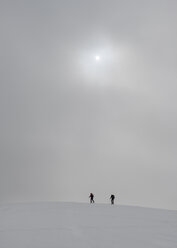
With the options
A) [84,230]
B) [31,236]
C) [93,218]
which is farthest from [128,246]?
[93,218]

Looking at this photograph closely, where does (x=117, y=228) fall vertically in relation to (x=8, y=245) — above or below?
above

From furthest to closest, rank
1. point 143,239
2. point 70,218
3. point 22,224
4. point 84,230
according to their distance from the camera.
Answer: point 70,218
point 22,224
point 84,230
point 143,239

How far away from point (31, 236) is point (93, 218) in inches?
269

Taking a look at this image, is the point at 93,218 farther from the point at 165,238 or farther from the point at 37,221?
the point at 165,238

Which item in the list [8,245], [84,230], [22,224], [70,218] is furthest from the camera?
[70,218]

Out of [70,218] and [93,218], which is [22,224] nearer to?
[70,218]

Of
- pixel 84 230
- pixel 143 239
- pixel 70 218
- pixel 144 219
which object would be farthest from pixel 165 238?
pixel 70 218

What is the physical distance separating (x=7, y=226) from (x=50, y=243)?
503 centimetres

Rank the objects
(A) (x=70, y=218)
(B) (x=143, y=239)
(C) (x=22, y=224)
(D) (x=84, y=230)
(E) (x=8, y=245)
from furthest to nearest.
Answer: (A) (x=70, y=218)
(C) (x=22, y=224)
(D) (x=84, y=230)
(B) (x=143, y=239)
(E) (x=8, y=245)

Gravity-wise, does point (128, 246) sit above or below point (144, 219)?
below

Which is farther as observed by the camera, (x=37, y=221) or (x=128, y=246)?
(x=37, y=221)

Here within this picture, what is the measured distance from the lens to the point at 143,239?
557 inches

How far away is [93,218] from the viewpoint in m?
20.3

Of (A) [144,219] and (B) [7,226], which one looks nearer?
(B) [7,226]
